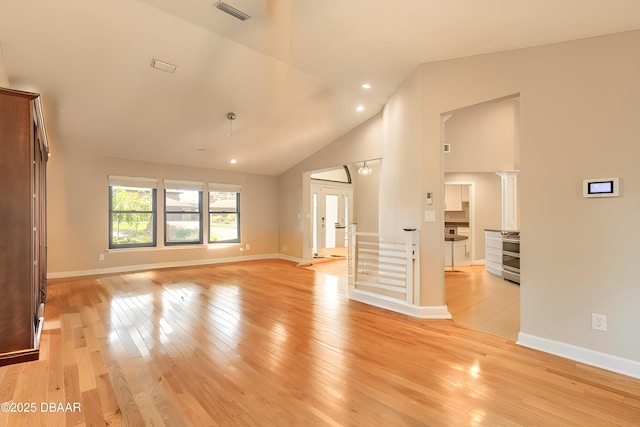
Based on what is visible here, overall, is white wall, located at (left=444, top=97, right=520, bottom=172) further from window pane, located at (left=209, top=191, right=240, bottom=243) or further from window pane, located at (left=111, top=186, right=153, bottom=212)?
window pane, located at (left=111, top=186, right=153, bottom=212)

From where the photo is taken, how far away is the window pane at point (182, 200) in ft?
22.7

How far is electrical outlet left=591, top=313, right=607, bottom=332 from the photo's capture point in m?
2.47

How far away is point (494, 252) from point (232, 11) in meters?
6.38

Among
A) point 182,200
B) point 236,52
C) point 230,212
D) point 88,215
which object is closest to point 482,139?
point 236,52

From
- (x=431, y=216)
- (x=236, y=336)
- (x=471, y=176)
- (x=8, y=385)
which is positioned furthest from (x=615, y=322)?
(x=471, y=176)

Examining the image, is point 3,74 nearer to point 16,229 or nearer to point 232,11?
point 16,229

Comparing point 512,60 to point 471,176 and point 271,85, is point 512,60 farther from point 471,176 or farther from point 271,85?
point 471,176

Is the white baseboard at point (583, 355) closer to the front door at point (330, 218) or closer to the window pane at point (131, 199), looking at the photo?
the front door at point (330, 218)

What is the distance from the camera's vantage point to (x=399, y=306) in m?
3.85

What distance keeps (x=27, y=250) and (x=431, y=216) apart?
13.3 feet

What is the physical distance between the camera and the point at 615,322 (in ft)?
7.95

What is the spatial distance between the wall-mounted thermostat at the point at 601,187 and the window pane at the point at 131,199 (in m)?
7.35

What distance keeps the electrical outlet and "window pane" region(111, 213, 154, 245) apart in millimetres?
7431

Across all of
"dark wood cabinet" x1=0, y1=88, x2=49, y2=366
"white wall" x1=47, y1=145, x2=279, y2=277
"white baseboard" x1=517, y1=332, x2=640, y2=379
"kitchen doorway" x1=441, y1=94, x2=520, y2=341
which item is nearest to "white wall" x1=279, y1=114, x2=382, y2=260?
"kitchen doorway" x1=441, y1=94, x2=520, y2=341
